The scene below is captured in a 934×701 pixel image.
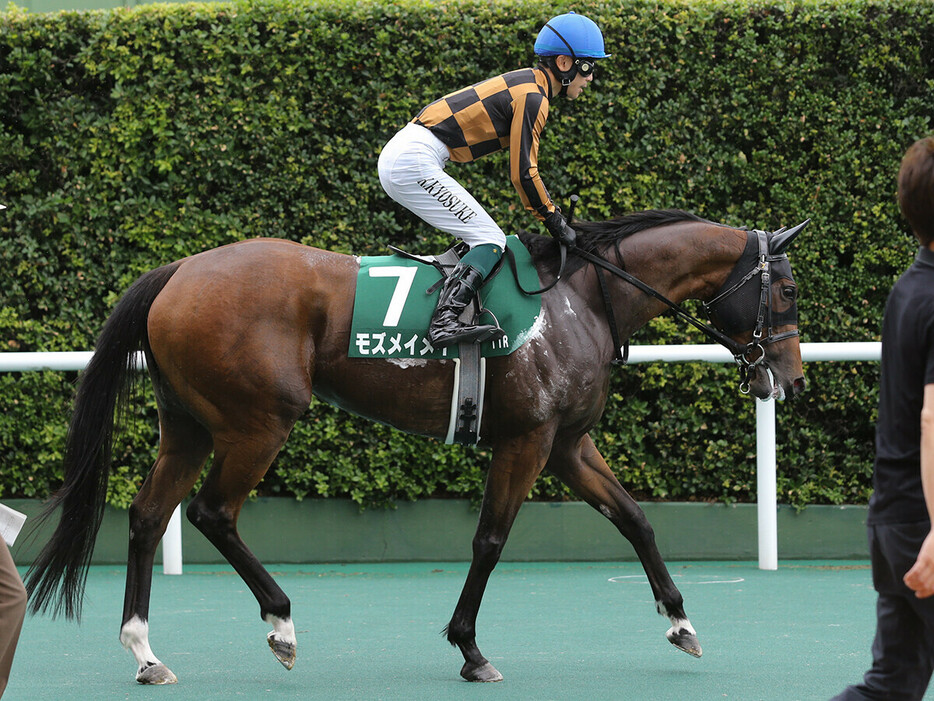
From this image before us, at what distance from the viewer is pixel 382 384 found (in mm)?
4512

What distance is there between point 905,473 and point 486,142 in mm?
2689

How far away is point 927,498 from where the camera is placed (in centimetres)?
220

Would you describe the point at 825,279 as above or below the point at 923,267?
below

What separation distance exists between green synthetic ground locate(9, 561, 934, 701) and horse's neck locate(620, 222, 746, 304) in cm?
147

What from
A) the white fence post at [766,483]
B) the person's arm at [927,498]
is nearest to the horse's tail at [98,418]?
the person's arm at [927,498]

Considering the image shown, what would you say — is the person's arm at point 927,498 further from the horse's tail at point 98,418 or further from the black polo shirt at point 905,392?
the horse's tail at point 98,418

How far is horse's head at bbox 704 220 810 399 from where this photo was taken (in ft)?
15.3

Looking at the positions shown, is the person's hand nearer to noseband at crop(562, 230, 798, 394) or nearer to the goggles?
noseband at crop(562, 230, 798, 394)

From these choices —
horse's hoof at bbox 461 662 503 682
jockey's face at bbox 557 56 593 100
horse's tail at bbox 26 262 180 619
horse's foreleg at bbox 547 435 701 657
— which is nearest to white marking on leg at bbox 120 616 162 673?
horse's tail at bbox 26 262 180 619

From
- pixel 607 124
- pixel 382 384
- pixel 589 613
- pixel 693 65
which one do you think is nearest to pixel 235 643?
pixel 382 384

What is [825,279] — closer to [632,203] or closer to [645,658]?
[632,203]

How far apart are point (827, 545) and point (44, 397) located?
15.6ft

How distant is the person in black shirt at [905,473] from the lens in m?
2.29

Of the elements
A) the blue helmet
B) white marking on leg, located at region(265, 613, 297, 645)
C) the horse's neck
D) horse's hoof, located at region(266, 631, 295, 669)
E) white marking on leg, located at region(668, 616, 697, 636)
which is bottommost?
horse's hoof, located at region(266, 631, 295, 669)
